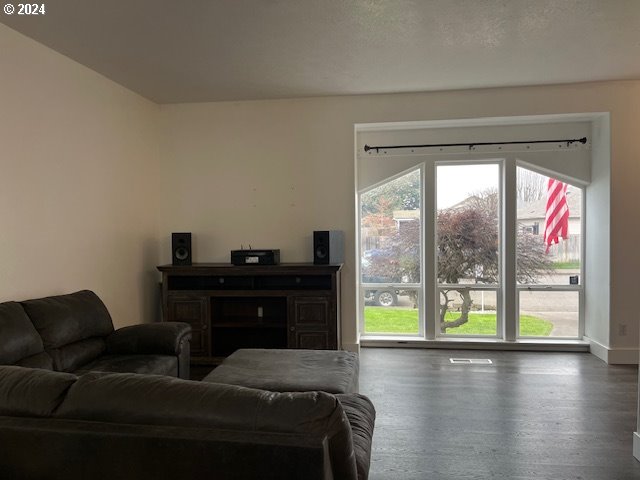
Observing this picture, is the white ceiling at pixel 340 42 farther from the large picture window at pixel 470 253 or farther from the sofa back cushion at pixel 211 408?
the sofa back cushion at pixel 211 408

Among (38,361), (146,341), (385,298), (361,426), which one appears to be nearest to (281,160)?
(385,298)

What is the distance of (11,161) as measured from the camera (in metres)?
2.87

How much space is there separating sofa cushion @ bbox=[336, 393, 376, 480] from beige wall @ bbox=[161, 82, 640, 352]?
2562 mm

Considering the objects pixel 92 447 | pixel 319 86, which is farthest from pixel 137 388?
pixel 319 86

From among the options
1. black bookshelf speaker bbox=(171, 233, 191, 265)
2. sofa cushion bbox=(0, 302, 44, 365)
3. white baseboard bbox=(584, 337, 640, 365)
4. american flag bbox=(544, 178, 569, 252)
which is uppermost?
american flag bbox=(544, 178, 569, 252)

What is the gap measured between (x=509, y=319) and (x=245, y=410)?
434 centimetres

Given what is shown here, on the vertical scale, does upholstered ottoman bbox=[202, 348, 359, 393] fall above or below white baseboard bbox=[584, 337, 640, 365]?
above

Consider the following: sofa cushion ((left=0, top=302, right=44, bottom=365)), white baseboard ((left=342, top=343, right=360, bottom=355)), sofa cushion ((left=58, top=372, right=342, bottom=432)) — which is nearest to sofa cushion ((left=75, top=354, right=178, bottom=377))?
sofa cushion ((left=0, top=302, right=44, bottom=365))

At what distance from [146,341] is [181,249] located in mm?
1442

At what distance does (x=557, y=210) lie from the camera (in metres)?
4.78

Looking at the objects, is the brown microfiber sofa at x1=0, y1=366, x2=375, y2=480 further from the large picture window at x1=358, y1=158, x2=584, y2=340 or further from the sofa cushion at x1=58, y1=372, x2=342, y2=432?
the large picture window at x1=358, y1=158, x2=584, y2=340

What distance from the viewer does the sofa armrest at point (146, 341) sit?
3.14 metres

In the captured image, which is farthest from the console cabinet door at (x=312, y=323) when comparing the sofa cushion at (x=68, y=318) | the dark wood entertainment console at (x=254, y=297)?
the sofa cushion at (x=68, y=318)

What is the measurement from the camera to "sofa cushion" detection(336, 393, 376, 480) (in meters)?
1.55
